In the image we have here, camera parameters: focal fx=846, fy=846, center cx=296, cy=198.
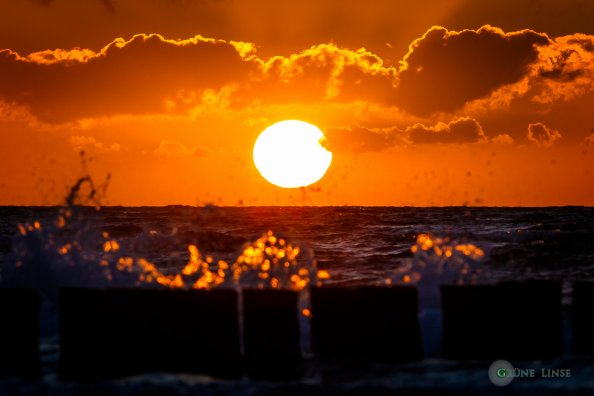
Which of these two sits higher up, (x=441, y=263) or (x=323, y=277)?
(x=441, y=263)

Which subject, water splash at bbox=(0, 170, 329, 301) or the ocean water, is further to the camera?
the ocean water

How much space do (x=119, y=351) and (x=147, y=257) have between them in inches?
560

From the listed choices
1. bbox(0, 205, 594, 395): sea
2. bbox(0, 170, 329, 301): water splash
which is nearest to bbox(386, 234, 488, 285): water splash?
bbox(0, 205, 594, 395): sea

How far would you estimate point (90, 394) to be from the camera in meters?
6.12

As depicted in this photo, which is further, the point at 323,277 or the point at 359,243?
the point at 359,243

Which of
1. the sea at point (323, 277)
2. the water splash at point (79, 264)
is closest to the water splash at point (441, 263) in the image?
the sea at point (323, 277)

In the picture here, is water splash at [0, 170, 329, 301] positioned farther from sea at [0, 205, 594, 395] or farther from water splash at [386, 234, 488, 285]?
water splash at [386, 234, 488, 285]

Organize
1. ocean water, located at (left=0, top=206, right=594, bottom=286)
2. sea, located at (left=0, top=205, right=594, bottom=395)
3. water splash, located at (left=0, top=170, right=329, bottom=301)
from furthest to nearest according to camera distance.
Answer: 1. ocean water, located at (left=0, top=206, right=594, bottom=286)
2. water splash, located at (left=0, top=170, right=329, bottom=301)
3. sea, located at (left=0, top=205, right=594, bottom=395)

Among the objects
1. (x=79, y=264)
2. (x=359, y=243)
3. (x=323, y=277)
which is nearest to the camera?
(x=79, y=264)

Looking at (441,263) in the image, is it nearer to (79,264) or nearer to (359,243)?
(79,264)

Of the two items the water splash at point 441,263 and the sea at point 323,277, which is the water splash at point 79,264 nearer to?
the sea at point 323,277

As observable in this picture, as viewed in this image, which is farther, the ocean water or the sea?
the ocean water

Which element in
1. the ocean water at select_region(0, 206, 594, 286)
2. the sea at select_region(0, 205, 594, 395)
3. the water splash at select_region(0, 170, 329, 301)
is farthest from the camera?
the ocean water at select_region(0, 206, 594, 286)

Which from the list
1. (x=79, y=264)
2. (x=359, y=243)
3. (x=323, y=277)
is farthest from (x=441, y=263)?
(x=359, y=243)
